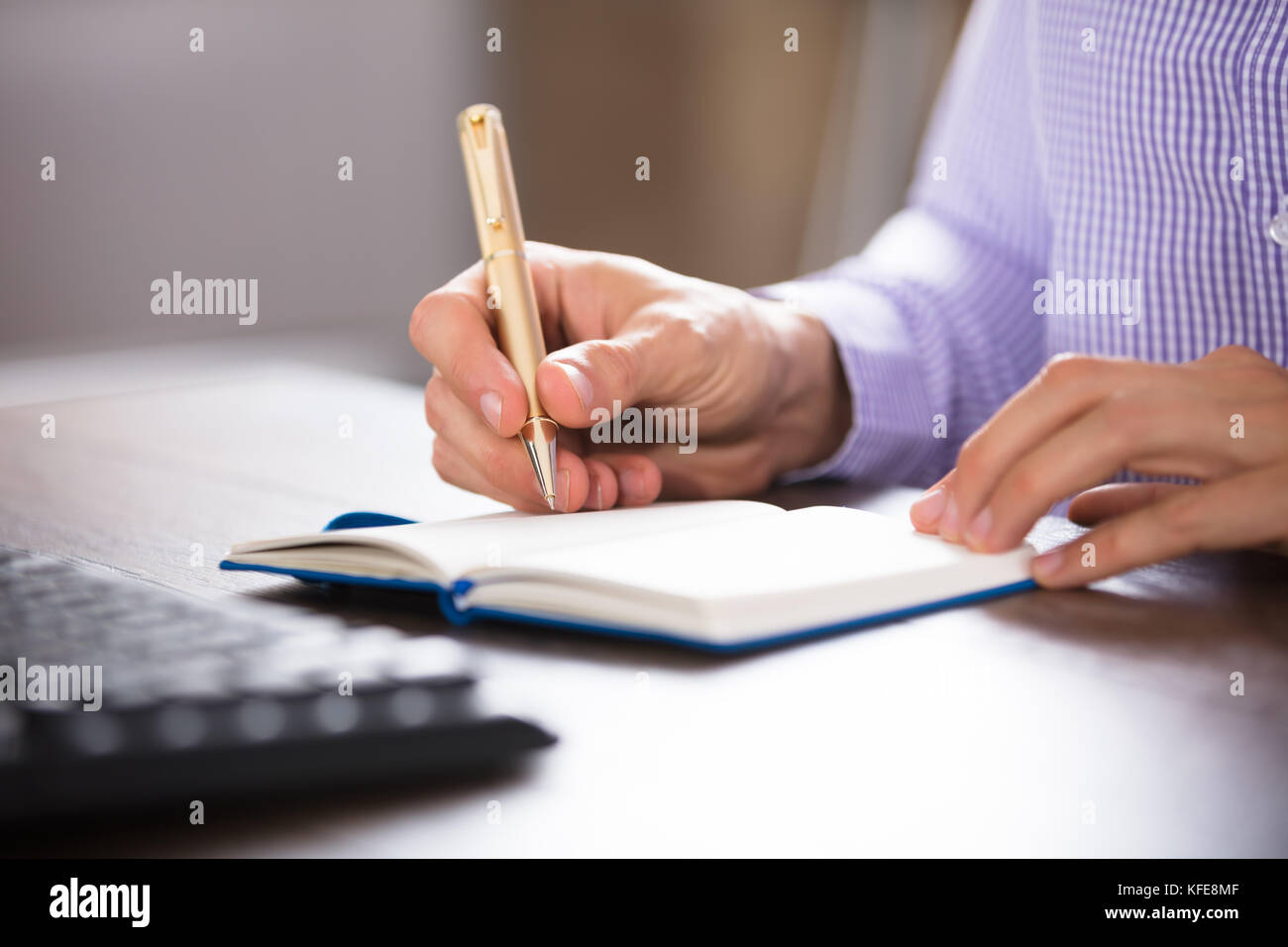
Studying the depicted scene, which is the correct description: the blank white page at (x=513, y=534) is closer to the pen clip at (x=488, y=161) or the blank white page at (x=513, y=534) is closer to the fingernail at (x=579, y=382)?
the fingernail at (x=579, y=382)

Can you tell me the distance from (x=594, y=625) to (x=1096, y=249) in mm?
685

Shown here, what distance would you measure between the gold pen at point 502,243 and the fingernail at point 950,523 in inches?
9.2

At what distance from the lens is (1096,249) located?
3.19 feet

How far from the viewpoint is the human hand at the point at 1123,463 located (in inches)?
21.8

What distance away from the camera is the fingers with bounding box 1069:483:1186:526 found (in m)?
0.65

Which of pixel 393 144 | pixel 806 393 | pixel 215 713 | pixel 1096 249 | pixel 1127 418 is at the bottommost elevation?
pixel 215 713

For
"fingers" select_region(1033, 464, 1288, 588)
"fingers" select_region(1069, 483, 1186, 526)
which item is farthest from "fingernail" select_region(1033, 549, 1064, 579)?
"fingers" select_region(1069, 483, 1186, 526)

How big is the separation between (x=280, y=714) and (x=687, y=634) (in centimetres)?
Answer: 17

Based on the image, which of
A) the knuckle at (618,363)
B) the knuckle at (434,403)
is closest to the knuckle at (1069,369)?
the knuckle at (618,363)

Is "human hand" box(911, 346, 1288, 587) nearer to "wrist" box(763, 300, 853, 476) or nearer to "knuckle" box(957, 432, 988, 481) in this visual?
"knuckle" box(957, 432, 988, 481)

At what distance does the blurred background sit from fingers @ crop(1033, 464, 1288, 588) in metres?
1.61

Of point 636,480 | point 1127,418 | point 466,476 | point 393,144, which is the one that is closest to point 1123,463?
point 1127,418

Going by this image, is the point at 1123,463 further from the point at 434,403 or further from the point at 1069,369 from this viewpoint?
A: the point at 434,403
